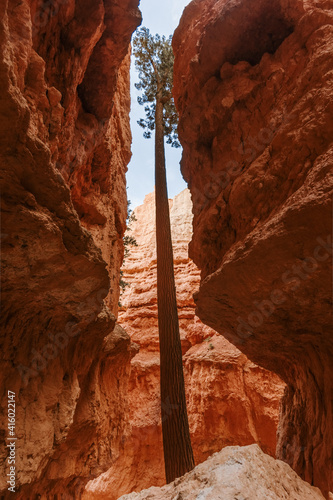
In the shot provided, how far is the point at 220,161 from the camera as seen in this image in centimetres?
467

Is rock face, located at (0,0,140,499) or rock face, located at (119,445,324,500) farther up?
rock face, located at (0,0,140,499)

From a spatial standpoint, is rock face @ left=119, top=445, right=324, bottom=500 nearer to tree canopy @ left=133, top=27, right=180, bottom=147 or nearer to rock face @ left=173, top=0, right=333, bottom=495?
rock face @ left=173, top=0, right=333, bottom=495

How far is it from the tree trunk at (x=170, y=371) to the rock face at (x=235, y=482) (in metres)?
3.16

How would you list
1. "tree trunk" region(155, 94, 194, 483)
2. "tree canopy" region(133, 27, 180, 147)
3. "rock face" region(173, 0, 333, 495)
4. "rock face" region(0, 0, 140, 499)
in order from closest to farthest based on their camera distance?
"rock face" region(0, 0, 140, 499), "rock face" region(173, 0, 333, 495), "tree trunk" region(155, 94, 194, 483), "tree canopy" region(133, 27, 180, 147)

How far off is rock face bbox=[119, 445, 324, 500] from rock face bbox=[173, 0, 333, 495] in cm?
157

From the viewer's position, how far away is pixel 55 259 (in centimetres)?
258

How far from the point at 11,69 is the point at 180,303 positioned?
1596 centimetres

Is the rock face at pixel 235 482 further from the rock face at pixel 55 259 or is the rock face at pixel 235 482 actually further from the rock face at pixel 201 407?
the rock face at pixel 201 407

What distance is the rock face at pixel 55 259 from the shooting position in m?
2.24

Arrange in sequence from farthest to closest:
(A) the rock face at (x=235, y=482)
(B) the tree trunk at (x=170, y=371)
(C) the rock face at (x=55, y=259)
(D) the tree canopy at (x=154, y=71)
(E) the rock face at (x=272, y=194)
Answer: (D) the tree canopy at (x=154, y=71), (B) the tree trunk at (x=170, y=371), (E) the rock face at (x=272, y=194), (C) the rock face at (x=55, y=259), (A) the rock face at (x=235, y=482)

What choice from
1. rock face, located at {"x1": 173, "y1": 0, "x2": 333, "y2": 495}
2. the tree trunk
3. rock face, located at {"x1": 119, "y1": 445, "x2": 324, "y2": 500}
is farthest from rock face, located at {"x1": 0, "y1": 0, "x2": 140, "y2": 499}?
rock face, located at {"x1": 119, "y1": 445, "x2": 324, "y2": 500}


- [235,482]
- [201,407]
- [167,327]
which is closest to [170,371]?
[167,327]

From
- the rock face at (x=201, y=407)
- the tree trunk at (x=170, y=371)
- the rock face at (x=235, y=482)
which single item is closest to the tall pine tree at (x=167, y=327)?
the tree trunk at (x=170, y=371)

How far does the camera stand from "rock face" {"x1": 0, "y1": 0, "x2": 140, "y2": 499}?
224 cm
